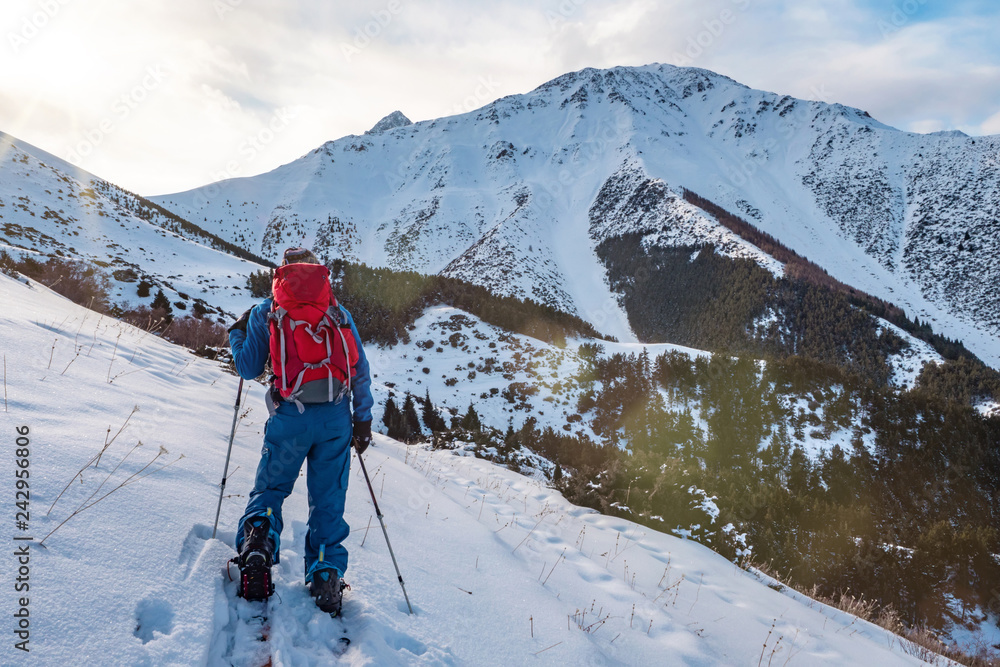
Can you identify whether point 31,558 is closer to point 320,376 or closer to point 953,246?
point 320,376

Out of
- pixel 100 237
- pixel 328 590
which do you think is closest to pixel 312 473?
pixel 328 590

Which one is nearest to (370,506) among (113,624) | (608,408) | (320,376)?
(320,376)

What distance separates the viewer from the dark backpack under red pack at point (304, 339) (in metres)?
2.77

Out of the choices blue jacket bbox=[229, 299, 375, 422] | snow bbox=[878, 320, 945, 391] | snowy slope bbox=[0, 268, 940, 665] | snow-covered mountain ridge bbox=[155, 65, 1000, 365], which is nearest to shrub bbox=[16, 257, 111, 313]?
snowy slope bbox=[0, 268, 940, 665]

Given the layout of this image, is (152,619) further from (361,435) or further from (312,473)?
(361,435)

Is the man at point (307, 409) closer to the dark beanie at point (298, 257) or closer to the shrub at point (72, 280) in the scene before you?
the dark beanie at point (298, 257)

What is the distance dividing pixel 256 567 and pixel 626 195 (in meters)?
50.5

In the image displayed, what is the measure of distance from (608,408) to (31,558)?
1633 cm

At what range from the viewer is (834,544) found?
7781 mm

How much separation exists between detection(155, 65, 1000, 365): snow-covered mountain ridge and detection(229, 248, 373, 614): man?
1165 inches

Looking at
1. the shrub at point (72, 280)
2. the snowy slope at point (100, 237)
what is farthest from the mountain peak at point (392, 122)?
the shrub at point (72, 280)

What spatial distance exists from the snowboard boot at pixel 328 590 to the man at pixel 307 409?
11 millimetres

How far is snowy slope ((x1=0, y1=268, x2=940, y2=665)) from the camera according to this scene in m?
1.88

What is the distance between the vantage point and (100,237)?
21781mm
